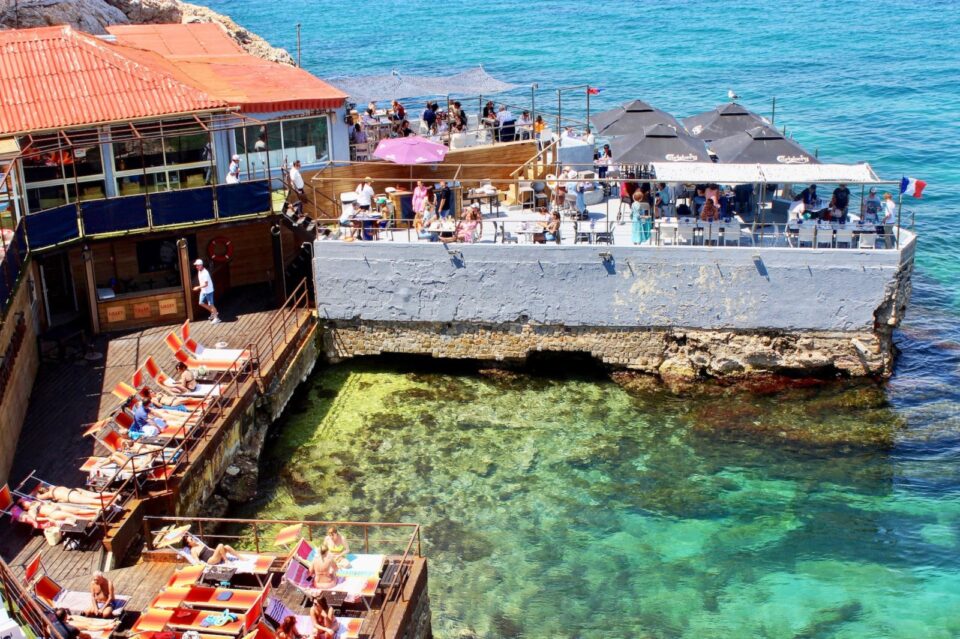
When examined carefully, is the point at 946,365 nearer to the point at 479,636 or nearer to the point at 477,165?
the point at 477,165

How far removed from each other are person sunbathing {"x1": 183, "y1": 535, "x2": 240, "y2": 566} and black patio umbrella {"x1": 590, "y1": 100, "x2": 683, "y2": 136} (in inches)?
705

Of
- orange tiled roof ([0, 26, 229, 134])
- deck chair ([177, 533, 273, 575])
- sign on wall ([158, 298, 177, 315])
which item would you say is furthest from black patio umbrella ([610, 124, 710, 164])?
deck chair ([177, 533, 273, 575])

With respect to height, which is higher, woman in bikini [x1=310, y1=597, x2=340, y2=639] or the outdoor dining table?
the outdoor dining table

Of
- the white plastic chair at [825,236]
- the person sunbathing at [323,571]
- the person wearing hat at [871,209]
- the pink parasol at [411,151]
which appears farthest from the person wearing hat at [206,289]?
the person wearing hat at [871,209]

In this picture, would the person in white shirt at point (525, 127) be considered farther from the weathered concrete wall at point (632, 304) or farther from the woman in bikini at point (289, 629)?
the woman in bikini at point (289, 629)

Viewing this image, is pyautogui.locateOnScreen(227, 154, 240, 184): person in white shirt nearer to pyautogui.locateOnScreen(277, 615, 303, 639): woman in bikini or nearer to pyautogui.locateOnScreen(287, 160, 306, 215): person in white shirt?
pyautogui.locateOnScreen(287, 160, 306, 215): person in white shirt

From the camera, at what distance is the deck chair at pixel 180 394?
23.3 m

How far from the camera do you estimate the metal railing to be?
1684 cm

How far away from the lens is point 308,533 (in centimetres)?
2173

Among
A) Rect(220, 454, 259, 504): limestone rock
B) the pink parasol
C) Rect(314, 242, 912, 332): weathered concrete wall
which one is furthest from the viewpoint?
the pink parasol

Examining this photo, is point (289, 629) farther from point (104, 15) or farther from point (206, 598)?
point (104, 15)

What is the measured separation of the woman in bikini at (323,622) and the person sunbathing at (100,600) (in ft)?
10.4

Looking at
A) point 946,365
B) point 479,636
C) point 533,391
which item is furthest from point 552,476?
point 946,365

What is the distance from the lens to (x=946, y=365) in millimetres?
28688
